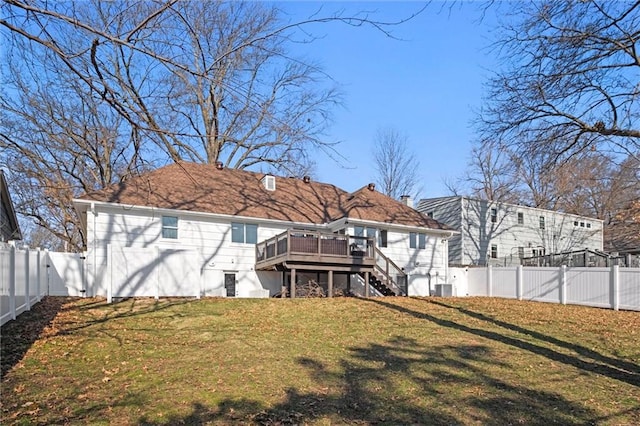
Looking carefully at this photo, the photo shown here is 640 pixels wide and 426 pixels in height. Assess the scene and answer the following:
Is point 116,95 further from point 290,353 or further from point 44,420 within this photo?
point 290,353

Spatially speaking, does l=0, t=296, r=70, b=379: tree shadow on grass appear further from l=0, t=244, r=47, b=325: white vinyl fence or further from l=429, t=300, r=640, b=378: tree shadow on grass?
l=429, t=300, r=640, b=378: tree shadow on grass

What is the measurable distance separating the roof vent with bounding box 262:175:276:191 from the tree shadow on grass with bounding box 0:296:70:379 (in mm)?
12510

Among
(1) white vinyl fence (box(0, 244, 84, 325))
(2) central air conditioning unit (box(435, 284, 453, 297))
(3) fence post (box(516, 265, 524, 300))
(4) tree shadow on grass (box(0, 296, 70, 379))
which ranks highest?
(1) white vinyl fence (box(0, 244, 84, 325))

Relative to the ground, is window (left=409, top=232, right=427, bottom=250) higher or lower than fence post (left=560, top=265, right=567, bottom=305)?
higher

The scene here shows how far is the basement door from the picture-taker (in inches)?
776

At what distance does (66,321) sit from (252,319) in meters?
4.27

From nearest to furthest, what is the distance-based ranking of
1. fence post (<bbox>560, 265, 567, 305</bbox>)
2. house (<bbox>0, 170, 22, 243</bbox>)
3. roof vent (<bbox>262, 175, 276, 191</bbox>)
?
house (<bbox>0, 170, 22, 243</bbox>), fence post (<bbox>560, 265, 567, 305</bbox>), roof vent (<bbox>262, 175, 276, 191</bbox>)

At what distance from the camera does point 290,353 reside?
8461mm

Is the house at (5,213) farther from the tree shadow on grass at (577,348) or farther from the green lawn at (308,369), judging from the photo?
the tree shadow on grass at (577,348)

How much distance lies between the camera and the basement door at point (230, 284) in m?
19.7

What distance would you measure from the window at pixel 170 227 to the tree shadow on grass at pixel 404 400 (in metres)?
12.4

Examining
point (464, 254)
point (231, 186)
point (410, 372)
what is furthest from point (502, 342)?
point (464, 254)

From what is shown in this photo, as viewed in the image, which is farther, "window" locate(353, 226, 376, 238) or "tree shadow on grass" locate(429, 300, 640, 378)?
"window" locate(353, 226, 376, 238)

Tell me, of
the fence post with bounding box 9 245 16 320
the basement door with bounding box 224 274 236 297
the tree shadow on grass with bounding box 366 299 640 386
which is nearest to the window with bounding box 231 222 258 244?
the basement door with bounding box 224 274 236 297
